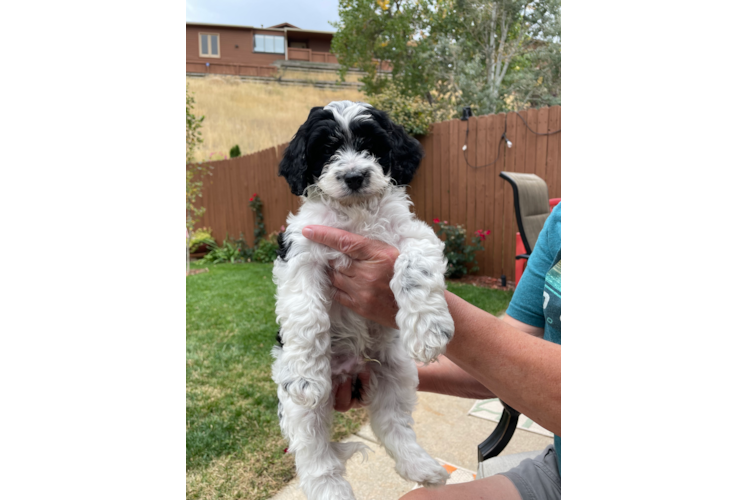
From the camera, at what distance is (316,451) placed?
184 cm

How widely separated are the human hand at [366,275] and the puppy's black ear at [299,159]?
0.39m

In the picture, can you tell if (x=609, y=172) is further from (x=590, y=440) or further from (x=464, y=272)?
(x=464, y=272)

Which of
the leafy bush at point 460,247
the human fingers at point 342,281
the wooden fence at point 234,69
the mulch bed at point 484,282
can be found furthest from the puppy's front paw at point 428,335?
the wooden fence at point 234,69

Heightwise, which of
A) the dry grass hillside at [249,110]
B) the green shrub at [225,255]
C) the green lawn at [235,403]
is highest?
the dry grass hillside at [249,110]

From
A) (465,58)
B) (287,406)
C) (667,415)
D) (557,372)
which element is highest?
(465,58)

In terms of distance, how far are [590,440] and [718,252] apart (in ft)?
0.79

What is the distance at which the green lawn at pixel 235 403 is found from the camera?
273cm

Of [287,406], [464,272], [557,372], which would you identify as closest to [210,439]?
[287,406]

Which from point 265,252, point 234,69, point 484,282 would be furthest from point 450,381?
point 234,69

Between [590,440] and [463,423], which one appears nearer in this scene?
[590,440]

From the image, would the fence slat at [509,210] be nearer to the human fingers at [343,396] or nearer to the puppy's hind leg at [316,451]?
the human fingers at [343,396]
